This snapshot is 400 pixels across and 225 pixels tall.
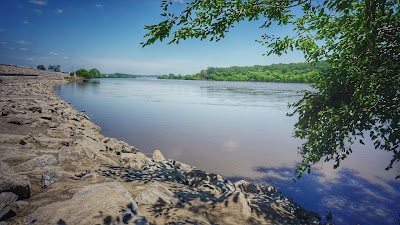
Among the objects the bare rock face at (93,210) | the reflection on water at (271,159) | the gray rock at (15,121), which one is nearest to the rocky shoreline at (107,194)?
the bare rock face at (93,210)

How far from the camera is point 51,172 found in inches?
269

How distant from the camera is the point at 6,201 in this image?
4.81 metres

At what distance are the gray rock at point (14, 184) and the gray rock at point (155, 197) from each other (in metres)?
2.57

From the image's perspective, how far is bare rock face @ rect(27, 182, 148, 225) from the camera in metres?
4.62

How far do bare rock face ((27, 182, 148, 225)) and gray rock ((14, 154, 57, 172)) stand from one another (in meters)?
2.88

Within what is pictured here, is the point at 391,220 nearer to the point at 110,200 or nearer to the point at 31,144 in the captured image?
the point at 110,200

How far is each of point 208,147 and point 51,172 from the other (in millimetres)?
11431

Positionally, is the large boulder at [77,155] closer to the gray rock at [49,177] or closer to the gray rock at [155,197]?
the gray rock at [49,177]

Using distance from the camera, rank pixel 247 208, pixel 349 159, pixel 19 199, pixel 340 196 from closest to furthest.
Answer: pixel 19 199 < pixel 247 208 < pixel 340 196 < pixel 349 159

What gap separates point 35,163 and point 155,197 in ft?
14.1

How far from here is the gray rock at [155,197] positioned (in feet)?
20.1

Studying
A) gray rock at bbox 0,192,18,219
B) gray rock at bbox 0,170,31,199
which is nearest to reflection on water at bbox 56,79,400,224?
gray rock at bbox 0,170,31,199

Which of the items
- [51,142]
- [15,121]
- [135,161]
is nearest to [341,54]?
[135,161]

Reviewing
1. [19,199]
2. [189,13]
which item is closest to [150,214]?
[19,199]
